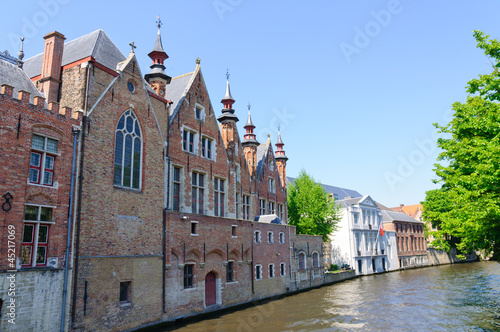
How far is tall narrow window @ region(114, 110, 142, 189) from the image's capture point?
19.1m

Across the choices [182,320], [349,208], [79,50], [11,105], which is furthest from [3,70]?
[349,208]

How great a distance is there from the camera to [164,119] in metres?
22.9

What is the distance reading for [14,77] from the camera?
17047 mm

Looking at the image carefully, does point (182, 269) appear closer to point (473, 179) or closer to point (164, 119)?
point (164, 119)

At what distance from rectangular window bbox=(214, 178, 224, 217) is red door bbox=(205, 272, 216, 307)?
4.78 m

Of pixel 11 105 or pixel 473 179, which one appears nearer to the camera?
pixel 11 105

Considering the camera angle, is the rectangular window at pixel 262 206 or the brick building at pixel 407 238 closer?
the rectangular window at pixel 262 206

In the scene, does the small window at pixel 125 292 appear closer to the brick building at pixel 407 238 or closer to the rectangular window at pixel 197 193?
the rectangular window at pixel 197 193

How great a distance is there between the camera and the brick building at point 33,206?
13.8 m

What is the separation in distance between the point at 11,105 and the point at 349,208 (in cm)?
4676

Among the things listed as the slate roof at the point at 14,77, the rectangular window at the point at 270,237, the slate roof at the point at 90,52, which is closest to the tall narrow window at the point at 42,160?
the slate roof at the point at 14,77

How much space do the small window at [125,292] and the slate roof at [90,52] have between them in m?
11.9

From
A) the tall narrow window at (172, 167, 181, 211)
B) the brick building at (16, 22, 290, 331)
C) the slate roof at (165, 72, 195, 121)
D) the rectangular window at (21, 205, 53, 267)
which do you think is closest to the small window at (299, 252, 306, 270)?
the brick building at (16, 22, 290, 331)

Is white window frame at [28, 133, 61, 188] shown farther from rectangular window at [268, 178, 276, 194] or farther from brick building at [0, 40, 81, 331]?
rectangular window at [268, 178, 276, 194]
